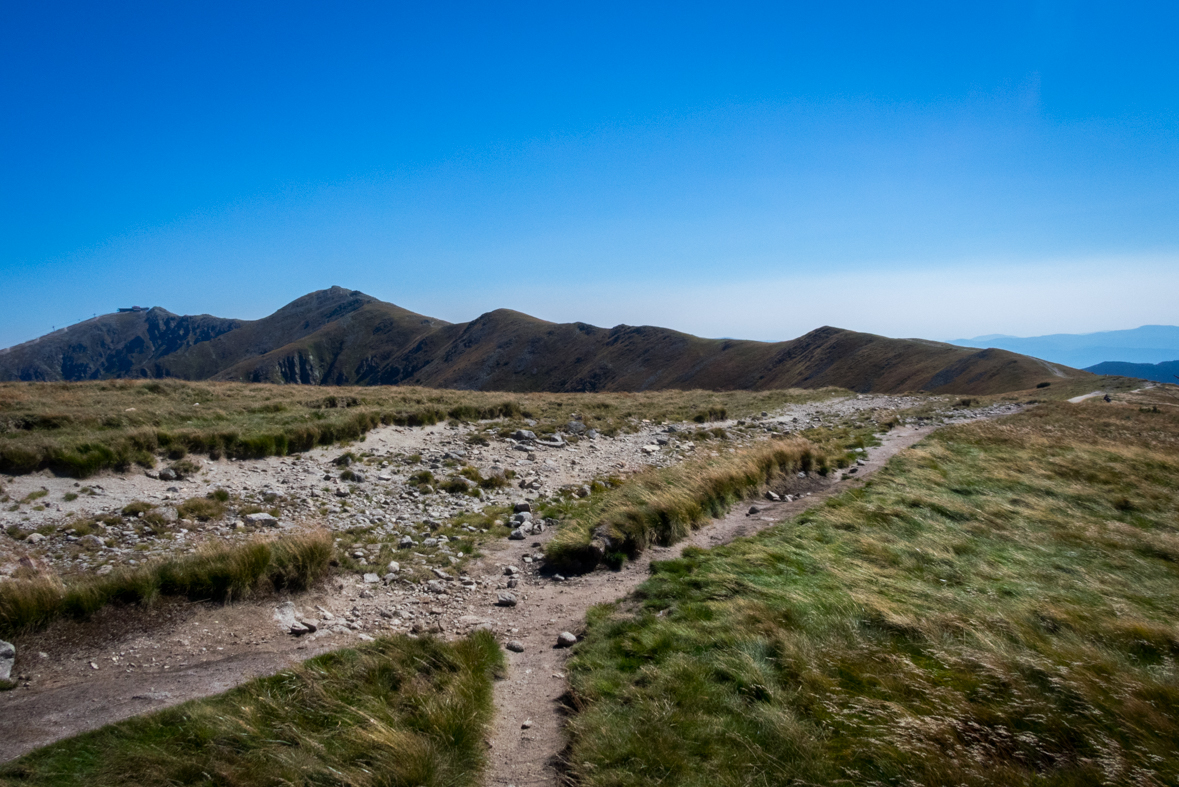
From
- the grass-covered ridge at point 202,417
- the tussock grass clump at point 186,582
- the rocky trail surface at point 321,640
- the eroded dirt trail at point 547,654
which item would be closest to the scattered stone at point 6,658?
the rocky trail surface at point 321,640

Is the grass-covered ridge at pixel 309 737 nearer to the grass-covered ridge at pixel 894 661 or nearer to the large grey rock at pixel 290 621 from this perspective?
the grass-covered ridge at pixel 894 661

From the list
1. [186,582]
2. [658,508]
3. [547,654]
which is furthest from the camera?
[658,508]

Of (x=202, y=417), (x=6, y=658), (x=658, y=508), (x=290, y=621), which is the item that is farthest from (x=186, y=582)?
(x=202, y=417)

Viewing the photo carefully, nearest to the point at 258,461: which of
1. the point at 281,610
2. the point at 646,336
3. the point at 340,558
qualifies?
the point at 340,558

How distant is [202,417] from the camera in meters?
19.6

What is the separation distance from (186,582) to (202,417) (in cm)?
1453

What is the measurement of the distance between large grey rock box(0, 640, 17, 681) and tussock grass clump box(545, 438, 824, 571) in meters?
7.40

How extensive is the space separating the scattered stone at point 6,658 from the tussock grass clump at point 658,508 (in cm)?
740

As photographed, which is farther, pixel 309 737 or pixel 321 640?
pixel 321 640

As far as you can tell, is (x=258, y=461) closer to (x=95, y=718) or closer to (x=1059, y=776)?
(x=95, y=718)

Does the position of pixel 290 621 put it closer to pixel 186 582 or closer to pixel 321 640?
pixel 321 640

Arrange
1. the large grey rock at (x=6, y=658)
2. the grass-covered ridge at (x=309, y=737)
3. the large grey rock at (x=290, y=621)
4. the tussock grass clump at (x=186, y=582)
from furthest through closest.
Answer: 1. the large grey rock at (x=290, y=621)
2. the tussock grass clump at (x=186, y=582)
3. the large grey rock at (x=6, y=658)
4. the grass-covered ridge at (x=309, y=737)

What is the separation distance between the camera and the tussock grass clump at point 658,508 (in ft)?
33.8

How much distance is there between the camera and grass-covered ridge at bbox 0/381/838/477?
1372 centimetres
